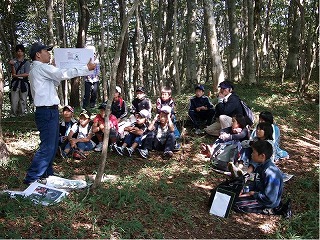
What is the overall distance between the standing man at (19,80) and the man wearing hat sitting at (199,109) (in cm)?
402

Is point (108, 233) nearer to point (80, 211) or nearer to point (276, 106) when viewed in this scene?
point (80, 211)

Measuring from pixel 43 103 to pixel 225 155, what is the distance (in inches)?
126

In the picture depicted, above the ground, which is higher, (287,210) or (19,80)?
(19,80)

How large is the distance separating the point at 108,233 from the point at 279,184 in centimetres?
237

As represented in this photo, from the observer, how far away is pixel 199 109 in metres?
7.35

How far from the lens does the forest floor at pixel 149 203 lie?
3.66 meters

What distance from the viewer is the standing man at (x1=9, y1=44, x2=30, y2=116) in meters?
7.73

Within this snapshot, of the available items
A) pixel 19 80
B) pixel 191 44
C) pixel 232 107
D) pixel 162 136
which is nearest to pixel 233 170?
pixel 162 136

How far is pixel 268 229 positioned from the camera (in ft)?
13.7

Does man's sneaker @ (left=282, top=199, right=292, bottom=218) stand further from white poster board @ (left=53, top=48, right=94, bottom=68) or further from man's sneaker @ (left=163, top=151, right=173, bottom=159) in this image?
white poster board @ (left=53, top=48, right=94, bottom=68)

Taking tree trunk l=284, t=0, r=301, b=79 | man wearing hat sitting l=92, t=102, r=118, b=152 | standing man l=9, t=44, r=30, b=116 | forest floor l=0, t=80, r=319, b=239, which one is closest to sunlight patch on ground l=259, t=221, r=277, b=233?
forest floor l=0, t=80, r=319, b=239

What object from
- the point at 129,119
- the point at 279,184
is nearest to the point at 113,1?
the point at 129,119

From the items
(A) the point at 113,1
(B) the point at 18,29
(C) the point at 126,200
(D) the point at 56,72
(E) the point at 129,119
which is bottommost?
(C) the point at 126,200

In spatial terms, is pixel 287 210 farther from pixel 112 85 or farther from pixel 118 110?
pixel 118 110
